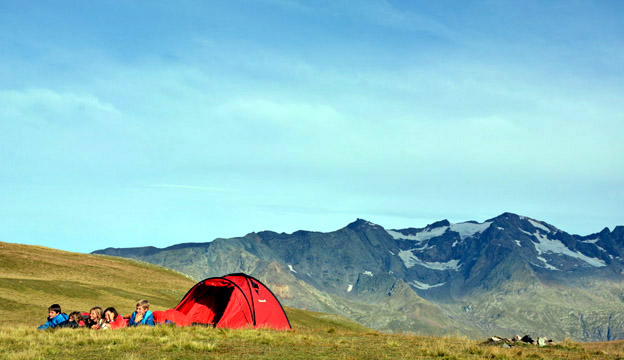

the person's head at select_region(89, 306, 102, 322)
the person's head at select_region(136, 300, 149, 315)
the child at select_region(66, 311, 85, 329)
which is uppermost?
the person's head at select_region(136, 300, 149, 315)

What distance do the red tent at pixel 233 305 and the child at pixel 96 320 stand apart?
25.3 feet

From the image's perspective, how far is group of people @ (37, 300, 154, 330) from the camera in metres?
26.9

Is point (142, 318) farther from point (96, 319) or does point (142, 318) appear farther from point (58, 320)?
point (58, 320)

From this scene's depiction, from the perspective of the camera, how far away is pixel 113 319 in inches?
1085

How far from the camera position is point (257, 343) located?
25.7 meters

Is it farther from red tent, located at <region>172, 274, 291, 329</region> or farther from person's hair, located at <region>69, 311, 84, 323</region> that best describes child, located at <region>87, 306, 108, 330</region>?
red tent, located at <region>172, 274, 291, 329</region>

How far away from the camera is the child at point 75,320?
27.1 m

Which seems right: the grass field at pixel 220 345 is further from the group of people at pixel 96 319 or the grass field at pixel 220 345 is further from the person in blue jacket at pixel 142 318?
the person in blue jacket at pixel 142 318

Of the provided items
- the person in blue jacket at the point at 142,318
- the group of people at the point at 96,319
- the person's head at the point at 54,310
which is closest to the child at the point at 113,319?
the group of people at the point at 96,319

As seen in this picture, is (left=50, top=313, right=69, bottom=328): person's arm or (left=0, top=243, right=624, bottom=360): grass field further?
(left=50, top=313, right=69, bottom=328): person's arm

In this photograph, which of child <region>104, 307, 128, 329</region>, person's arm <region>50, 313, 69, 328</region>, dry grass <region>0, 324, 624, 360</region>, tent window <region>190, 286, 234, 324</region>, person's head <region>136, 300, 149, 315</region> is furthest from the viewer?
tent window <region>190, 286, 234, 324</region>

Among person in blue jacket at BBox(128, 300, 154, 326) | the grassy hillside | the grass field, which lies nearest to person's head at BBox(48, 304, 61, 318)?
the grass field

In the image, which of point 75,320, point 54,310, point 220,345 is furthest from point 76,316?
point 220,345

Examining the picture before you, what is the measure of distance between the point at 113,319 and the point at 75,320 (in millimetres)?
1741
